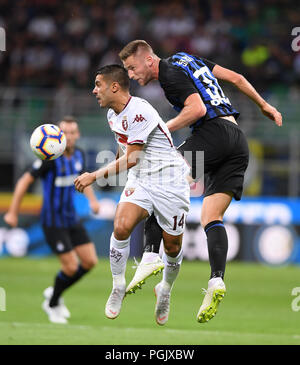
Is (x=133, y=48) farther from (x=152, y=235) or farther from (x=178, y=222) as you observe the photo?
(x=152, y=235)

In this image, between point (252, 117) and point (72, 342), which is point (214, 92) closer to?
point (72, 342)

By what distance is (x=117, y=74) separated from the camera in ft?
22.9

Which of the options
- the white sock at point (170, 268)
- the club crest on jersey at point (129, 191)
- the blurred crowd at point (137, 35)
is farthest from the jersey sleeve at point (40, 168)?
the blurred crowd at point (137, 35)

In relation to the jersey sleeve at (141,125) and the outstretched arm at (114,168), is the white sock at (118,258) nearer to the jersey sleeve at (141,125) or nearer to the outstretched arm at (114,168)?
the outstretched arm at (114,168)

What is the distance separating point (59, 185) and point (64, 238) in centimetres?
75

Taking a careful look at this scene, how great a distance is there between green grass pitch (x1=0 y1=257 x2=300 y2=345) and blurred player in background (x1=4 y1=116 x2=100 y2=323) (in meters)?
0.48

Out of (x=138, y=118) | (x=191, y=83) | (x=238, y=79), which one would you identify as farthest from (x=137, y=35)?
(x=138, y=118)

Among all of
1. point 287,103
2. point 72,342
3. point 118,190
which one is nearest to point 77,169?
point 72,342

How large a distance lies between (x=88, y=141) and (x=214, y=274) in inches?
408

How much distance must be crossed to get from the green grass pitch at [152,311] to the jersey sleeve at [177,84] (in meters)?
2.52

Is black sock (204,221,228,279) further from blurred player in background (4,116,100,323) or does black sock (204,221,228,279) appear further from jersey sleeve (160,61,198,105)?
blurred player in background (4,116,100,323)

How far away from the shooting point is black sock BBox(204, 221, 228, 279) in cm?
705
